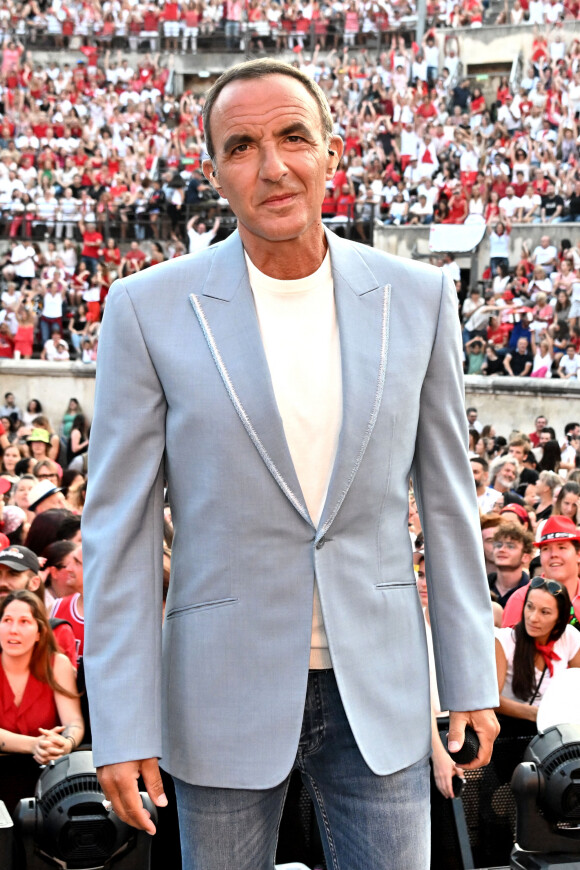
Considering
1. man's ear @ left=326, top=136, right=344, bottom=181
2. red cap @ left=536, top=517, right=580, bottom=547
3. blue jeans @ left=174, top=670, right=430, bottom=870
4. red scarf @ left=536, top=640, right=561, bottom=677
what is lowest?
red scarf @ left=536, top=640, right=561, bottom=677

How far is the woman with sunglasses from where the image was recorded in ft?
15.5

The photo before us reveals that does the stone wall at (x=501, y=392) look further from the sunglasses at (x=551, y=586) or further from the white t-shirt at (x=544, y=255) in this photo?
the sunglasses at (x=551, y=586)

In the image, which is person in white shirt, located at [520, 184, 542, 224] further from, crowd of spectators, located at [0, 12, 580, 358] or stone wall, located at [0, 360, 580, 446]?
stone wall, located at [0, 360, 580, 446]

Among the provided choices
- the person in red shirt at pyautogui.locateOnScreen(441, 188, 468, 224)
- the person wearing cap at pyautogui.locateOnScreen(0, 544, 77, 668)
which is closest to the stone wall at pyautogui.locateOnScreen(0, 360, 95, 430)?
the person in red shirt at pyautogui.locateOnScreen(441, 188, 468, 224)

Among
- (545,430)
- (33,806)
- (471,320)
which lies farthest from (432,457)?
(471,320)

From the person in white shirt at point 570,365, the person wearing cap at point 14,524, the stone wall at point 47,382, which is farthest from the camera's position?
the stone wall at point 47,382

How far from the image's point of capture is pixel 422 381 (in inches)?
81.7

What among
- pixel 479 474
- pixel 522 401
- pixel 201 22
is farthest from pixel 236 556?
pixel 201 22

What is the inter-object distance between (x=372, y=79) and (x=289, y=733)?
23292 millimetres

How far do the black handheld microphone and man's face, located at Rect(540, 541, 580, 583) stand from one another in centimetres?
400

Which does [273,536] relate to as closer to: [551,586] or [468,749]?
[468,749]

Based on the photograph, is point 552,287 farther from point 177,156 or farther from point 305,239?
point 305,239

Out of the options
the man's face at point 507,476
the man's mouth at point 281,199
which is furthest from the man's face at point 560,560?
the man's face at point 507,476

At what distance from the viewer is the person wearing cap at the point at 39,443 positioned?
12297 mm
